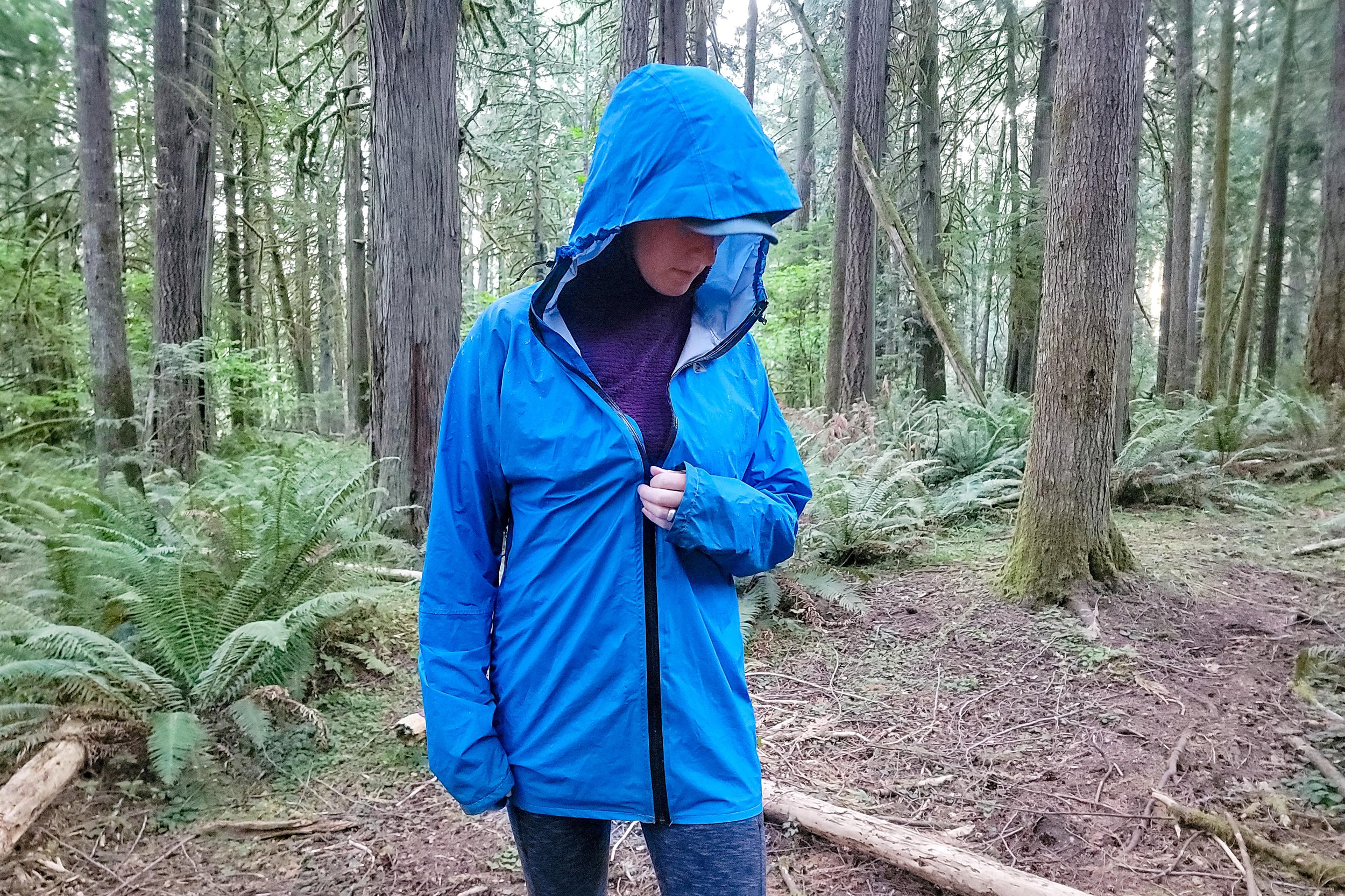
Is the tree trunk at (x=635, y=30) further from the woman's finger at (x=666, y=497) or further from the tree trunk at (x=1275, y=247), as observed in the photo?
the tree trunk at (x=1275, y=247)

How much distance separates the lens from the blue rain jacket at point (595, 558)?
1.33 metres

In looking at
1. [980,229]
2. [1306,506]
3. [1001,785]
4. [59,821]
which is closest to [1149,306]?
[980,229]

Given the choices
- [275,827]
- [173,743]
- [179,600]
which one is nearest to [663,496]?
[275,827]

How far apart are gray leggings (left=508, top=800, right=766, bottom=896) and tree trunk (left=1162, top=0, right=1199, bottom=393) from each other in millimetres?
13798

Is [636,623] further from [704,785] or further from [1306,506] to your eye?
[1306,506]

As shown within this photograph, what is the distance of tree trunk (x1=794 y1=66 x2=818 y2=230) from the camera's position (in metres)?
20.0

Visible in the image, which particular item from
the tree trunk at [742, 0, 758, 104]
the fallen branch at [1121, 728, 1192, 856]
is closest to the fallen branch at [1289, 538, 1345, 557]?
the fallen branch at [1121, 728, 1192, 856]

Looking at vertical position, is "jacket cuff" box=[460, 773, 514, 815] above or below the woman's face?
below

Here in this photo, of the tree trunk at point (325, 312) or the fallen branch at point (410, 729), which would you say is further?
the tree trunk at point (325, 312)

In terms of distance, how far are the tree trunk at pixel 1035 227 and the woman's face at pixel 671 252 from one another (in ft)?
35.5

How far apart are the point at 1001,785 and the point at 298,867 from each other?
8.82ft

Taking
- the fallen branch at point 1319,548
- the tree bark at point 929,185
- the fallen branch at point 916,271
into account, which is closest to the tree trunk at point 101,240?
the fallen branch at point 916,271

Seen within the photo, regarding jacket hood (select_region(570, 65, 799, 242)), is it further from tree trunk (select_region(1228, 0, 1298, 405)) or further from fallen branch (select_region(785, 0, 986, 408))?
tree trunk (select_region(1228, 0, 1298, 405))

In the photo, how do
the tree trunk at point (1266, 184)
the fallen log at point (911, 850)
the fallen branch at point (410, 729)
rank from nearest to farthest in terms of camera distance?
the fallen log at point (911, 850) → the fallen branch at point (410, 729) → the tree trunk at point (1266, 184)
